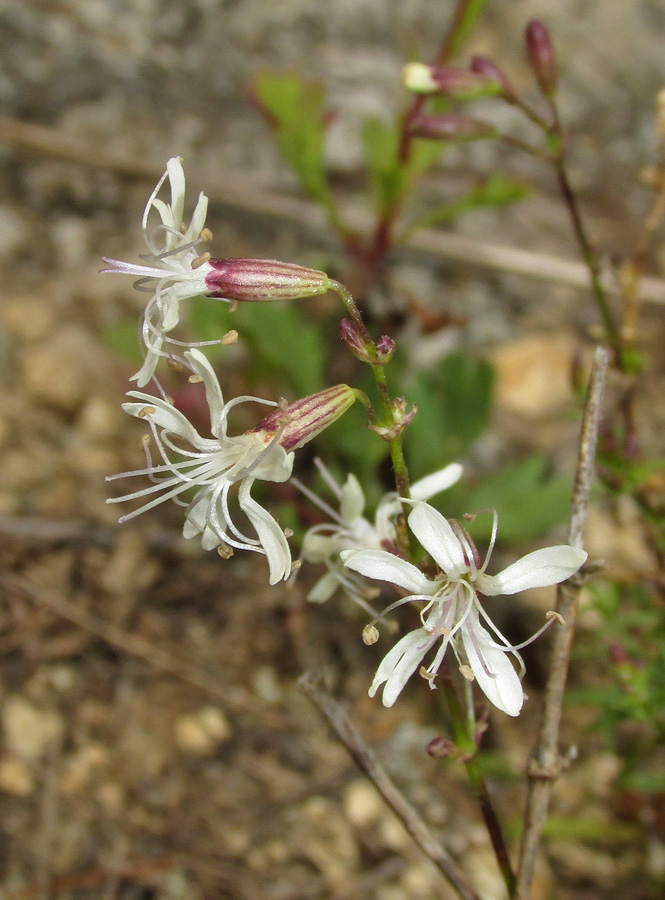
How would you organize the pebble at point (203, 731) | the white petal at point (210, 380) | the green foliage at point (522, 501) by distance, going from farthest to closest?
the green foliage at point (522, 501), the pebble at point (203, 731), the white petal at point (210, 380)

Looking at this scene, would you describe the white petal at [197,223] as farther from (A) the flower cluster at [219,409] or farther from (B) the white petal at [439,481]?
(B) the white petal at [439,481]

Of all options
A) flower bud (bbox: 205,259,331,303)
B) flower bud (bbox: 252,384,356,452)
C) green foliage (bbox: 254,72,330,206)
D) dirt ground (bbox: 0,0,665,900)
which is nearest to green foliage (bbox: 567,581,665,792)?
dirt ground (bbox: 0,0,665,900)

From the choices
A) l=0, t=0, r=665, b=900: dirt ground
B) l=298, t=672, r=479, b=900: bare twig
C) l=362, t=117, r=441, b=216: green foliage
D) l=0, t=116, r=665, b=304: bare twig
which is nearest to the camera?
l=298, t=672, r=479, b=900: bare twig

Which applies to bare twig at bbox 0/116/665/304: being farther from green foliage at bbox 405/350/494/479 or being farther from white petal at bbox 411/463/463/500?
white petal at bbox 411/463/463/500

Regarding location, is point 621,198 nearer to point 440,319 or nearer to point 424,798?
point 440,319

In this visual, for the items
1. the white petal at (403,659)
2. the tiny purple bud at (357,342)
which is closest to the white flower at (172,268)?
the tiny purple bud at (357,342)
